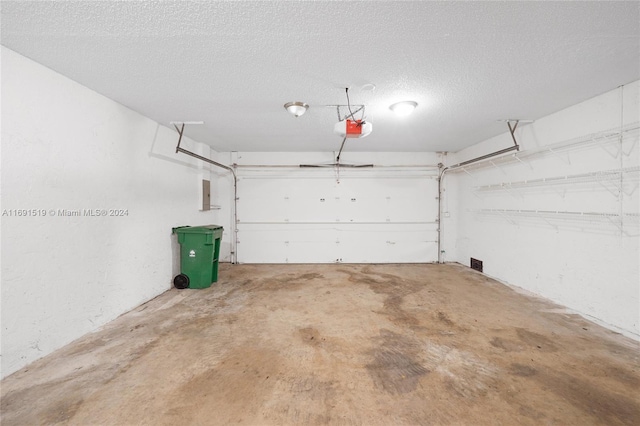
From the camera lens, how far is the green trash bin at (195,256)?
3.53m

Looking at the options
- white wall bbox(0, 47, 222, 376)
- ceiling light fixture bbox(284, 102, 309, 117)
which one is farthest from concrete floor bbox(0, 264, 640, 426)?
ceiling light fixture bbox(284, 102, 309, 117)

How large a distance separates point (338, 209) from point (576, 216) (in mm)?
3679

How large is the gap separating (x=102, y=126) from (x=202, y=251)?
195 centimetres

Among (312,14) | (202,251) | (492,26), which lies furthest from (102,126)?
(492,26)

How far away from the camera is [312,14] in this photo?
1405mm

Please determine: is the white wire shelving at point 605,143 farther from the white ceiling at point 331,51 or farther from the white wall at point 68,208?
the white wall at point 68,208

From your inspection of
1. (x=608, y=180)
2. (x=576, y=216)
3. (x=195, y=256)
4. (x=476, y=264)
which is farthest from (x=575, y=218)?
(x=195, y=256)

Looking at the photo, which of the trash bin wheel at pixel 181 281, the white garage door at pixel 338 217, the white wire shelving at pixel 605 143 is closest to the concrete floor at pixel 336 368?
the trash bin wheel at pixel 181 281

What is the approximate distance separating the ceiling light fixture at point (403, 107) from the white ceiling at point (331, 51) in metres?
0.09

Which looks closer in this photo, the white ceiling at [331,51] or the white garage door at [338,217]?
the white ceiling at [331,51]

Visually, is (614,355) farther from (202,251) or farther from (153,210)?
(153,210)

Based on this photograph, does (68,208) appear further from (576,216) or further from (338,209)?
(576,216)

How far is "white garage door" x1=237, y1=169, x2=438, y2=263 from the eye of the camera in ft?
17.4

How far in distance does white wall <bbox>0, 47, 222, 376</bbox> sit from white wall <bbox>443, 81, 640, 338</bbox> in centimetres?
535
